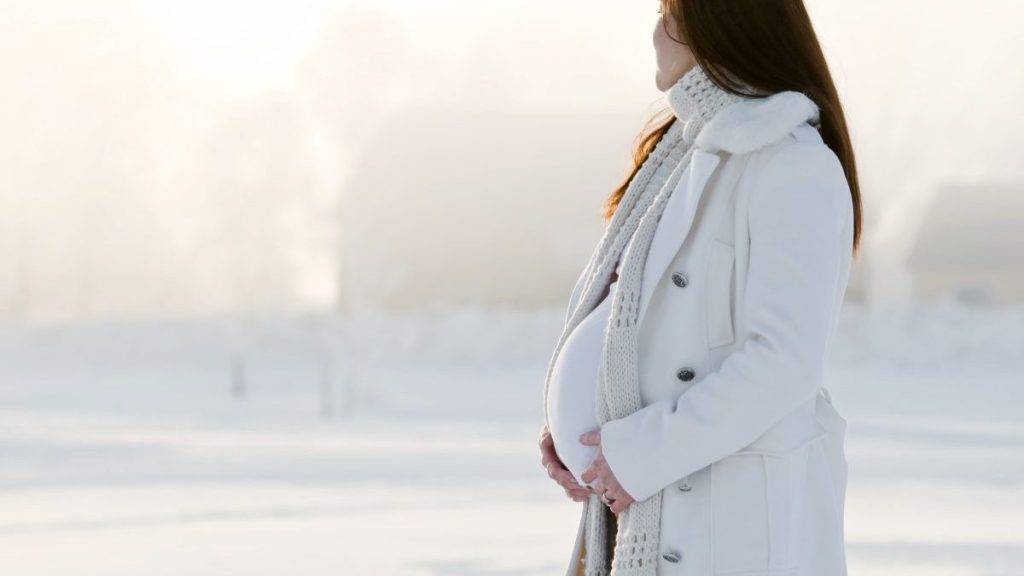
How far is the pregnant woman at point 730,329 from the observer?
101 inches

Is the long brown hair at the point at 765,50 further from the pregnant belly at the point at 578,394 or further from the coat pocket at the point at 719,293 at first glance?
the pregnant belly at the point at 578,394

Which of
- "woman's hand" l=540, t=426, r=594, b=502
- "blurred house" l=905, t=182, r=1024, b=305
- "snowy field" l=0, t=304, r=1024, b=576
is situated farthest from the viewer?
"blurred house" l=905, t=182, r=1024, b=305

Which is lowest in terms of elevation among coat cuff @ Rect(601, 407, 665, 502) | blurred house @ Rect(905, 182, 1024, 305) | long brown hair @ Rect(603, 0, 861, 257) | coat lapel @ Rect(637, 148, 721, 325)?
coat cuff @ Rect(601, 407, 665, 502)

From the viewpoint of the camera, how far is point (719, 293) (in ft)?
8.64

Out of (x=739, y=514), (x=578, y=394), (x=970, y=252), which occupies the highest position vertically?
(x=970, y=252)

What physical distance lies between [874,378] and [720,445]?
78.7 ft

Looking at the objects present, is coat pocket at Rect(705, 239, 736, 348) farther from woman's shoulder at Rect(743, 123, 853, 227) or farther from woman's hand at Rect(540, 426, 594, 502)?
woman's hand at Rect(540, 426, 594, 502)

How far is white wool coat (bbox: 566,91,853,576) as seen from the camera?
101 inches

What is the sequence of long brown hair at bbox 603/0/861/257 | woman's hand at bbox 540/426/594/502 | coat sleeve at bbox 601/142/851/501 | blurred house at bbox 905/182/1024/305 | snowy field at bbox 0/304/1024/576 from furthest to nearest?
blurred house at bbox 905/182/1024/305 < snowy field at bbox 0/304/1024/576 < woman's hand at bbox 540/426/594/502 < long brown hair at bbox 603/0/861/257 < coat sleeve at bbox 601/142/851/501

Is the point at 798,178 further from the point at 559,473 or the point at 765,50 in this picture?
the point at 559,473

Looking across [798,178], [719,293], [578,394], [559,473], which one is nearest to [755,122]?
[798,178]

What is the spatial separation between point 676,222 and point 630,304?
0.49ft

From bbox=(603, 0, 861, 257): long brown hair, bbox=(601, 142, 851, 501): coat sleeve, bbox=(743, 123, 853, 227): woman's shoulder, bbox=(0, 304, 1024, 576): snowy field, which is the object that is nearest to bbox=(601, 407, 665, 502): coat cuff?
bbox=(601, 142, 851, 501): coat sleeve

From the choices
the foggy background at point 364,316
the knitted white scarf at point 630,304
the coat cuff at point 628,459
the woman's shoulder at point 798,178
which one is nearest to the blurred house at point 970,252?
the foggy background at point 364,316
